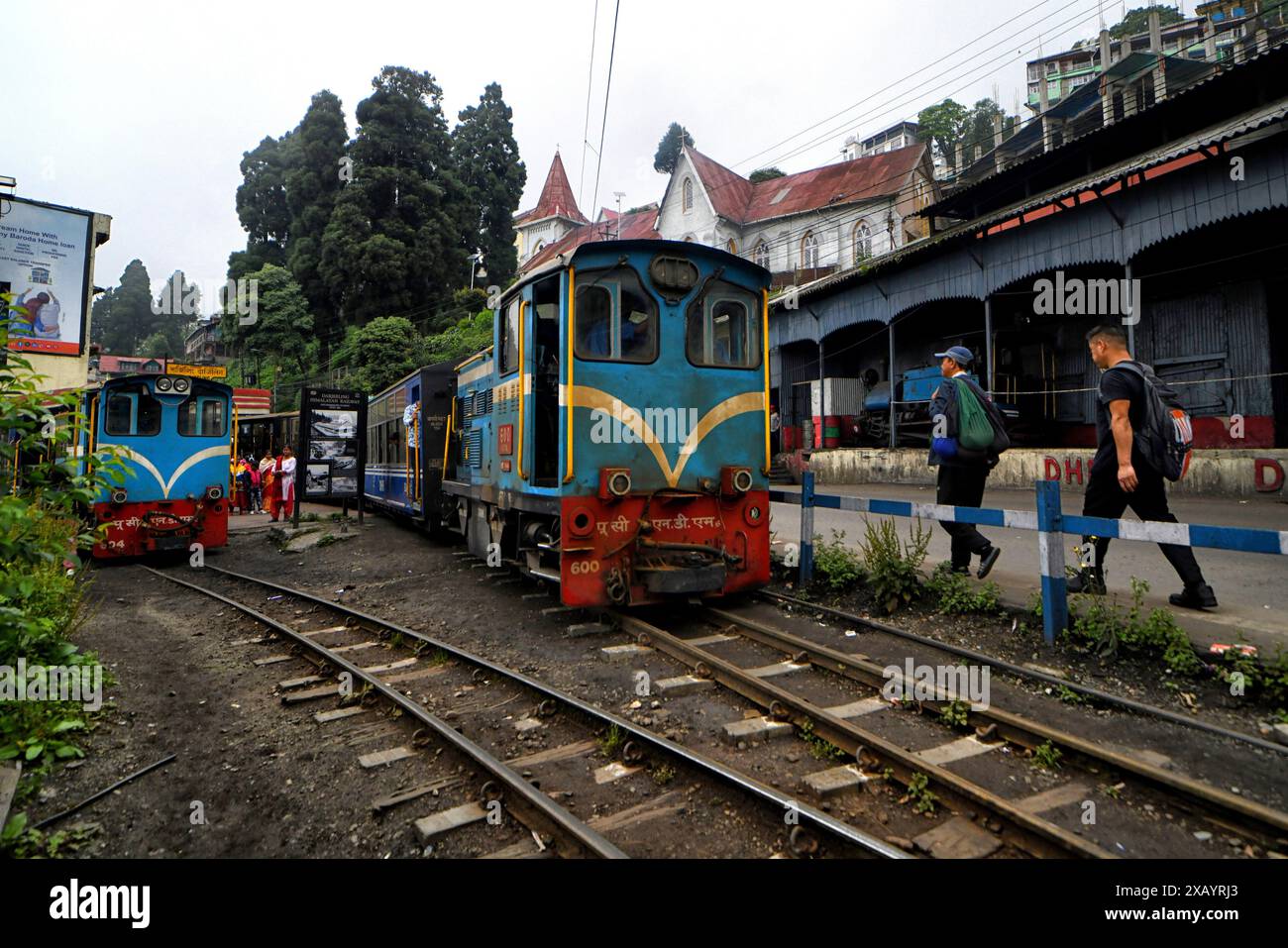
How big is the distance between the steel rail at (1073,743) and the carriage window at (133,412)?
1060 cm

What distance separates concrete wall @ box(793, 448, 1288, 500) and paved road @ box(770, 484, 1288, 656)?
802mm

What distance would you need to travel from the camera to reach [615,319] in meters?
6.11

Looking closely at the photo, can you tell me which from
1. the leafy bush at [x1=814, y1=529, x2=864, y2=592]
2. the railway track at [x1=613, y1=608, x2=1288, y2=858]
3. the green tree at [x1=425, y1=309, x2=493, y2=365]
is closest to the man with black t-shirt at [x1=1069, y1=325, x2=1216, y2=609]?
the leafy bush at [x1=814, y1=529, x2=864, y2=592]

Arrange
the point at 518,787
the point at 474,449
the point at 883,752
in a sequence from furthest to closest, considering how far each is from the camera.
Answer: the point at 474,449, the point at 883,752, the point at 518,787

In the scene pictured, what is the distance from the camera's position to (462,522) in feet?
31.4

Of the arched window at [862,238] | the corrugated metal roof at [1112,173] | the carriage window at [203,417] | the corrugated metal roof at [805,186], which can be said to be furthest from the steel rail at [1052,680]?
the arched window at [862,238]

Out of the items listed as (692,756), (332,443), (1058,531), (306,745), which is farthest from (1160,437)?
(332,443)

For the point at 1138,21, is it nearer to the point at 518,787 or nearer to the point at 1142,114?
the point at 1142,114

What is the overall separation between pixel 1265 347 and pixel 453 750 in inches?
706

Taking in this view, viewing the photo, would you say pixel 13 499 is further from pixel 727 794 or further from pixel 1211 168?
pixel 1211 168

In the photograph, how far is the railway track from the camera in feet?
9.12

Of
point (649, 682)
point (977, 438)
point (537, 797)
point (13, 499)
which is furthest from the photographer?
point (977, 438)

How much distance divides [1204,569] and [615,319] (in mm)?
6197
